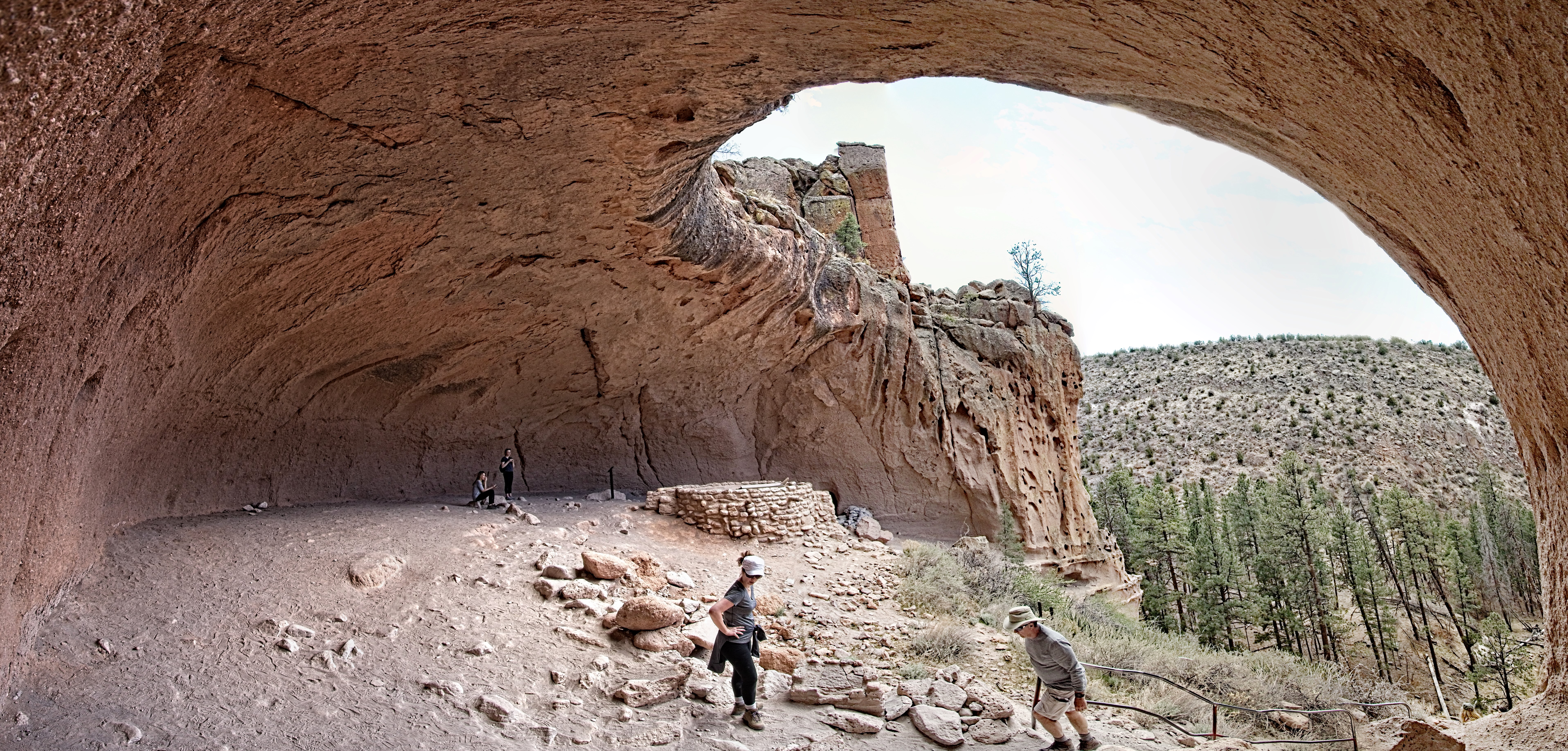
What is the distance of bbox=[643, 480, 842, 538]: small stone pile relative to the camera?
37.0 feet

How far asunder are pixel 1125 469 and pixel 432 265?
39675 millimetres

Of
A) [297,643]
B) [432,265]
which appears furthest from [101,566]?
[432,265]

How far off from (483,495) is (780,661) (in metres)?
5.67

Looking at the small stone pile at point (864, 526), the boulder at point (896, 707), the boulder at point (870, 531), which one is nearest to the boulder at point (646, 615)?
the boulder at point (896, 707)

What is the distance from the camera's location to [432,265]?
859 cm

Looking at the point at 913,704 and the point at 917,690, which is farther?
the point at 917,690

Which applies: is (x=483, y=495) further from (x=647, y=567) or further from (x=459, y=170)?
(x=459, y=170)

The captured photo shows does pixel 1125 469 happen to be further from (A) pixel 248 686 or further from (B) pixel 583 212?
(A) pixel 248 686

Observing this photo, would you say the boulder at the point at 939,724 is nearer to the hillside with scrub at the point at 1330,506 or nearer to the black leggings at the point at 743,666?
the black leggings at the point at 743,666

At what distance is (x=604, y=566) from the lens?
8.06 metres

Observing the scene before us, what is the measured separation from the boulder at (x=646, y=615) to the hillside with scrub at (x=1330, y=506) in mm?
5822

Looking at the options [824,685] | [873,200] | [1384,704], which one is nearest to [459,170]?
[824,685]

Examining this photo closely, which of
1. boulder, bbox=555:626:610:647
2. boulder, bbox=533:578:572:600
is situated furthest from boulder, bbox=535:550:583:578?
boulder, bbox=555:626:610:647

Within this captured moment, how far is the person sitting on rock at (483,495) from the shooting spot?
1105 cm
